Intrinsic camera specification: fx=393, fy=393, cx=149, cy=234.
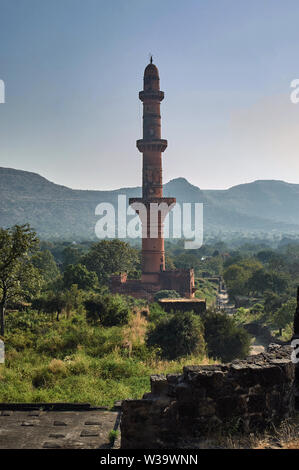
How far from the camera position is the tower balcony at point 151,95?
1396 inches

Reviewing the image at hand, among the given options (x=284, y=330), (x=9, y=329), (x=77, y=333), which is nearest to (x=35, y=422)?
(x=77, y=333)

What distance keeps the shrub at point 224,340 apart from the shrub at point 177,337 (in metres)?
1.80

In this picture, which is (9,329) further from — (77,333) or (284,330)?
(284,330)

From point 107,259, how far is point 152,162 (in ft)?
37.8

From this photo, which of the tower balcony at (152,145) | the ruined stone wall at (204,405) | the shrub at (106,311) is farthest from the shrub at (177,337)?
the tower balcony at (152,145)

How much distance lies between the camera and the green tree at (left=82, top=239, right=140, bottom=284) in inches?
1567

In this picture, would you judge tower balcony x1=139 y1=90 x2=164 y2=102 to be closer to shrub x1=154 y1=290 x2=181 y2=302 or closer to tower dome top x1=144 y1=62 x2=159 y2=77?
tower dome top x1=144 y1=62 x2=159 y2=77

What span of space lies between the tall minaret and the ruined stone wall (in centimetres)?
2907

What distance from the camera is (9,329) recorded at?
17484mm

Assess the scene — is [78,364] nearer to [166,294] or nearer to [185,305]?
[185,305]

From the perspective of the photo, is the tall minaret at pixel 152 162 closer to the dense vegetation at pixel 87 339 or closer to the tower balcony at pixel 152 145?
the tower balcony at pixel 152 145
